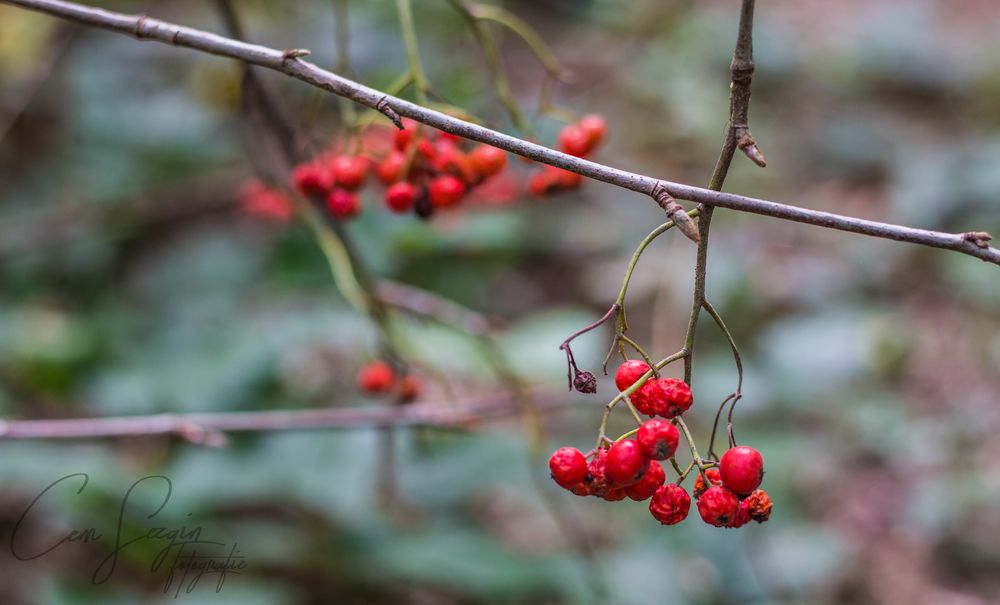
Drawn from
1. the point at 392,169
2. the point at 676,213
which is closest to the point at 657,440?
the point at 676,213

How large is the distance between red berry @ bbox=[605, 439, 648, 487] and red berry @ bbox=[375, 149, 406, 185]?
0.66m

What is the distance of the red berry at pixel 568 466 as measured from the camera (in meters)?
0.97

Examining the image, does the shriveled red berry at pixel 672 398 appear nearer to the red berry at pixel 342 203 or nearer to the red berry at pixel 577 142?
the red berry at pixel 577 142

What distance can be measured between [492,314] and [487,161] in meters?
2.73

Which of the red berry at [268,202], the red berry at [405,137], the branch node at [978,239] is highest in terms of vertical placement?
the red berry at [268,202]

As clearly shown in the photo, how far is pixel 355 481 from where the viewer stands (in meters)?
2.41

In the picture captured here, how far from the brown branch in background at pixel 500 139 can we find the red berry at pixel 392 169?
411mm

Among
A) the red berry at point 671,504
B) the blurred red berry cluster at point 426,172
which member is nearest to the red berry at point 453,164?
the blurred red berry cluster at point 426,172

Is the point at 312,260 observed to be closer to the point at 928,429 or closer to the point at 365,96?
the point at 365,96

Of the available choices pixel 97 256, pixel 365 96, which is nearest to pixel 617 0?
pixel 97 256

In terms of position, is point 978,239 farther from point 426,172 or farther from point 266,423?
point 266,423

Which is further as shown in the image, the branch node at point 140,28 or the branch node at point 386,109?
the branch node at point 140,28

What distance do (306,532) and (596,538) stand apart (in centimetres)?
93

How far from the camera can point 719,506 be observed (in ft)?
3.12
